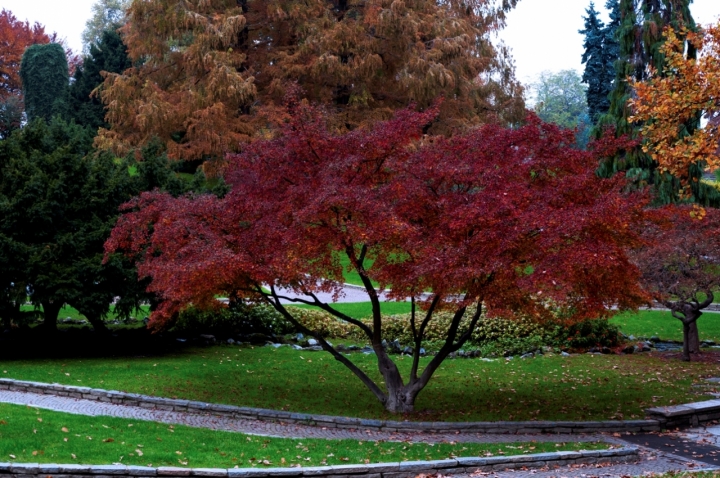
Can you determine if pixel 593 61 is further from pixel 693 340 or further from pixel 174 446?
pixel 174 446

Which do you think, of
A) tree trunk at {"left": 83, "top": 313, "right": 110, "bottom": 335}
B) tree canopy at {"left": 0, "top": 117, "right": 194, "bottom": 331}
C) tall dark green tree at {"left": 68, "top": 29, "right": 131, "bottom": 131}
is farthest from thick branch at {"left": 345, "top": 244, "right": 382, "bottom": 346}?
tall dark green tree at {"left": 68, "top": 29, "right": 131, "bottom": 131}

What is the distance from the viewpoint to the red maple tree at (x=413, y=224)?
30.5 ft

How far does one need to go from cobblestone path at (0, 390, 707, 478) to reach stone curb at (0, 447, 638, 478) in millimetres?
160

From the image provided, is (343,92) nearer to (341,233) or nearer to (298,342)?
(298,342)

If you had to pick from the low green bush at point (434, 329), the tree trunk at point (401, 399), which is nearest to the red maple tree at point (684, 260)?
the low green bush at point (434, 329)

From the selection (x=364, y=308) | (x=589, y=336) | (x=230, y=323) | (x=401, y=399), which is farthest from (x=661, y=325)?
(x=401, y=399)

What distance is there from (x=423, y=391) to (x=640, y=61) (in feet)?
60.1

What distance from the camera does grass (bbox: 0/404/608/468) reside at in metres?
7.93

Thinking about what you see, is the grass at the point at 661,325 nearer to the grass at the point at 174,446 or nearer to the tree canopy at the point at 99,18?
the grass at the point at 174,446

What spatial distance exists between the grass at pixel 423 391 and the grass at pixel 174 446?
5.76 feet

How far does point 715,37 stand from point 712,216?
191 inches

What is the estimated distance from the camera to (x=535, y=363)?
51.9 ft

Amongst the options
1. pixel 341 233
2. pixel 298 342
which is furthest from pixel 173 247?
pixel 298 342

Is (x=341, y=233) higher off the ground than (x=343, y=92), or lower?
lower
